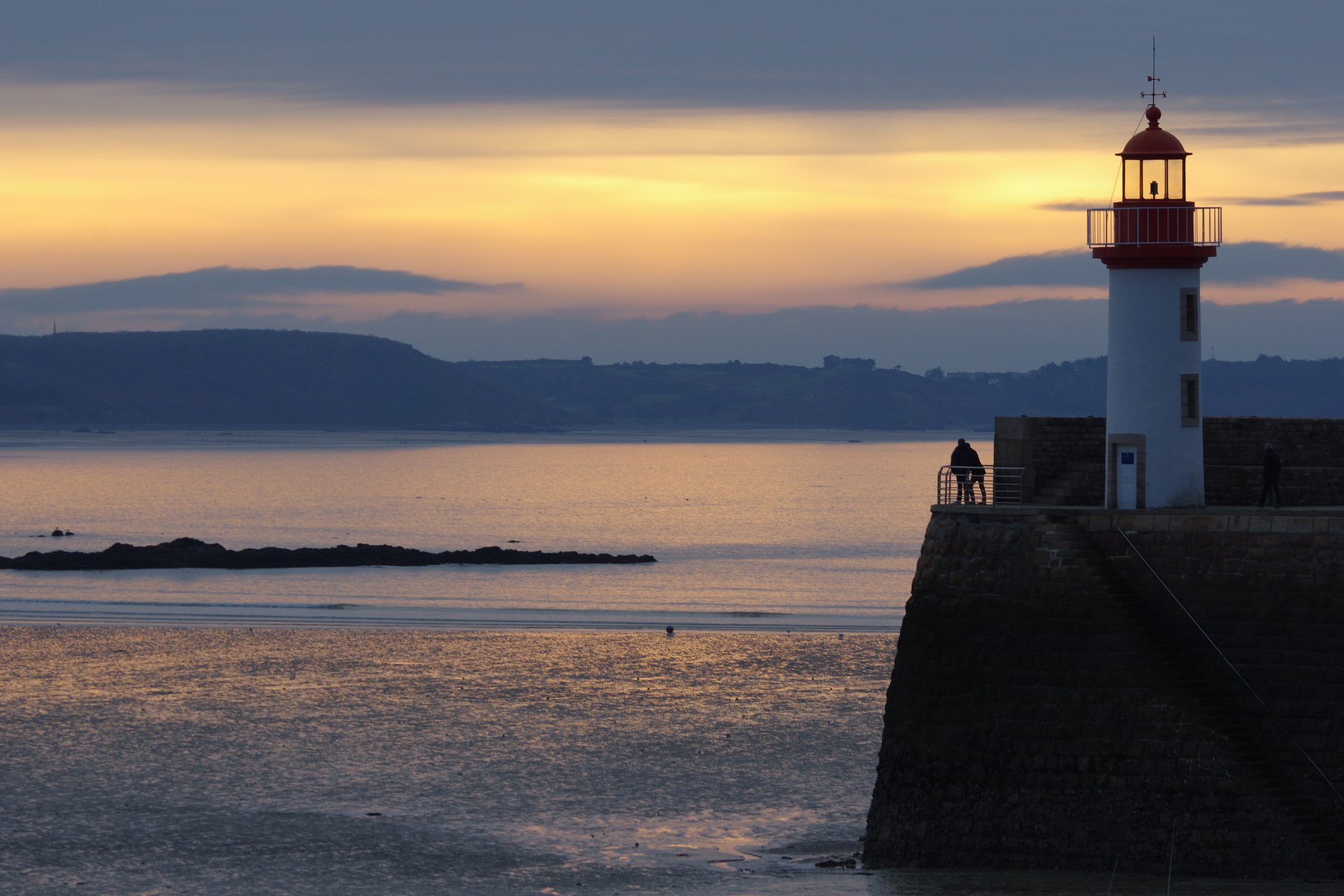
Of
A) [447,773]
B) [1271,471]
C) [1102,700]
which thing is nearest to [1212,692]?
[1102,700]

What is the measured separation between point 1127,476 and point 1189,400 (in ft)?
3.74

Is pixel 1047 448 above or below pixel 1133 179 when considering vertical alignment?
below

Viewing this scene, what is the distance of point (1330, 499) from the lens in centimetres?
1983

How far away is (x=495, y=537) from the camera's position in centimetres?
A: 7994

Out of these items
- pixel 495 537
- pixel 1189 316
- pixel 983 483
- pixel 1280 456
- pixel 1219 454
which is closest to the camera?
pixel 1189 316

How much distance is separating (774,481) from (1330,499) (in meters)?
132

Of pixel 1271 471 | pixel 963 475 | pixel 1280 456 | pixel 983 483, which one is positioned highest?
pixel 1280 456

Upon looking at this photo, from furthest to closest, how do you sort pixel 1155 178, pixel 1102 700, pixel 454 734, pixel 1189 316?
pixel 454 734, pixel 1155 178, pixel 1189 316, pixel 1102 700

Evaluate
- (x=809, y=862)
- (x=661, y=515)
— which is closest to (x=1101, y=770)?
(x=809, y=862)

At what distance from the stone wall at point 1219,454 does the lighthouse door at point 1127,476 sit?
175 centimetres

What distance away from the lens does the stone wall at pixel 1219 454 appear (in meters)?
20.1

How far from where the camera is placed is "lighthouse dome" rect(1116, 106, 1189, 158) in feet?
59.9

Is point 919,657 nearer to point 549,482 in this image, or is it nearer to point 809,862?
point 809,862

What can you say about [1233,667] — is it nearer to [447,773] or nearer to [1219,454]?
[1219,454]
